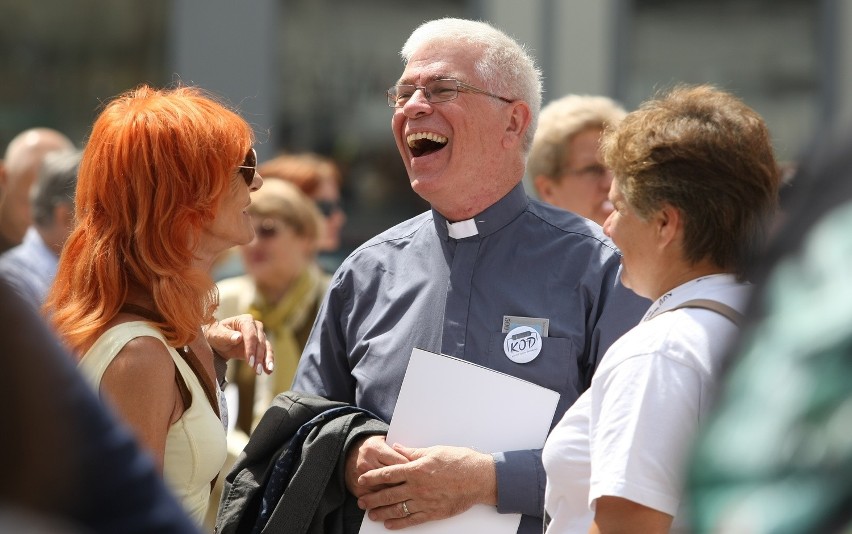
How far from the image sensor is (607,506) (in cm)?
185

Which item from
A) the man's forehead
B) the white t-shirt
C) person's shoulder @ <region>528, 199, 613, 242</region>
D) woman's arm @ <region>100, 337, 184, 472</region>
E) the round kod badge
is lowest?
the round kod badge

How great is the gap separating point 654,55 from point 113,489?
6.79 m

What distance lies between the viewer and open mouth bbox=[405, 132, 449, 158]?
10.3 ft

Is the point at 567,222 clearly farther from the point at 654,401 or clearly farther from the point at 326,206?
the point at 326,206

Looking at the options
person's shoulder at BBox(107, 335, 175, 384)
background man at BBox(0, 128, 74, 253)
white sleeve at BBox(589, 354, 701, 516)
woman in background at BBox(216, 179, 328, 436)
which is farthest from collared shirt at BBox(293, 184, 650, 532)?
background man at BBox(0, 128, 74, 253)

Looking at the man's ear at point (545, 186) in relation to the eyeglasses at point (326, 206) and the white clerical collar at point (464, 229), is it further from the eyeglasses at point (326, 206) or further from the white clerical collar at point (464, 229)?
the eyeglasses at point (326, 206)

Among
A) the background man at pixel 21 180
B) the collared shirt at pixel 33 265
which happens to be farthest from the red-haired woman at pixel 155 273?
the background man at pixel 21 180

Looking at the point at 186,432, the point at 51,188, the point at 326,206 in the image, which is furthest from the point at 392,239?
the point at 326,206

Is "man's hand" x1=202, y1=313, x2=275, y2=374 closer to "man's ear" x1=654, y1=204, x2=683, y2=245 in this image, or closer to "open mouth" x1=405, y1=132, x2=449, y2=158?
"open mouth" x1=405, y1=132, x2=449, y2=158

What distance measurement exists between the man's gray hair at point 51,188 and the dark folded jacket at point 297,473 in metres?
2.20

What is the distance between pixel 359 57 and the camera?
7023mm

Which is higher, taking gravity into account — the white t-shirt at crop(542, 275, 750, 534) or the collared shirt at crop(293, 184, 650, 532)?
the white t-shirt at crop(542, 275, 750, 534)

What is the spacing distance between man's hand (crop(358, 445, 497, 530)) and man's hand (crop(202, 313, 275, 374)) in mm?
423

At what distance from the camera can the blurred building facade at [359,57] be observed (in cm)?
674
